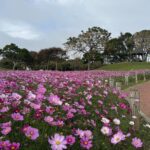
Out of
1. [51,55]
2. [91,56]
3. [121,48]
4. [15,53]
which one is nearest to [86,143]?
[15,53]

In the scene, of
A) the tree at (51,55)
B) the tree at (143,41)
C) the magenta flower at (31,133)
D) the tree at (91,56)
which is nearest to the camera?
the magenta flower at (31,133)

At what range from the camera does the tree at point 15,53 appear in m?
70.6

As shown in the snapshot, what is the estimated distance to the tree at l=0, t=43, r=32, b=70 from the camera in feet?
232

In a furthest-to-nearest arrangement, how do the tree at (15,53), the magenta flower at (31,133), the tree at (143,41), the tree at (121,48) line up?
the tree at (121,48) → the tree at (143,41) → the tree at (15,53) → the magenta flower at (31,133)

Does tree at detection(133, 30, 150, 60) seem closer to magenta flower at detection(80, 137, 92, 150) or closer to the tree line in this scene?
the tree line

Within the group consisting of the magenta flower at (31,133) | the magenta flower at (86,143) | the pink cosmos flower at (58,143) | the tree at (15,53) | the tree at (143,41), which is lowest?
the magenta flower at (86,143)

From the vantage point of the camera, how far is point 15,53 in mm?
72562

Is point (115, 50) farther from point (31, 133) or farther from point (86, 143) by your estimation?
point (31, 133)

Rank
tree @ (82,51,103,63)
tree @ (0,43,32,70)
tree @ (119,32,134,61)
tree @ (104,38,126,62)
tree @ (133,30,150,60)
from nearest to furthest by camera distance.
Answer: tree @ (0,43,32,70) < tree @ (82,51,103,63) < tree @ (104,38,126,62) < tree @ (133,30,150,60) < tree @ (119,32,134,61)

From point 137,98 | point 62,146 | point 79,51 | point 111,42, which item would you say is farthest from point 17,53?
point 62,146

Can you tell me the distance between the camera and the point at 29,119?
12.8 feet

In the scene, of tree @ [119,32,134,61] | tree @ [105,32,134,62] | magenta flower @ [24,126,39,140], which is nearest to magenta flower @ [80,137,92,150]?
magenta flower @ [24,126,39,140]

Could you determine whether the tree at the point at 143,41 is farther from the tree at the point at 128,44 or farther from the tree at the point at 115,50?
the tree at the point at 115,50

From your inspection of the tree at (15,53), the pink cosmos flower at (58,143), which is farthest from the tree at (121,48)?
the pink cosmos flower at (58,143)
